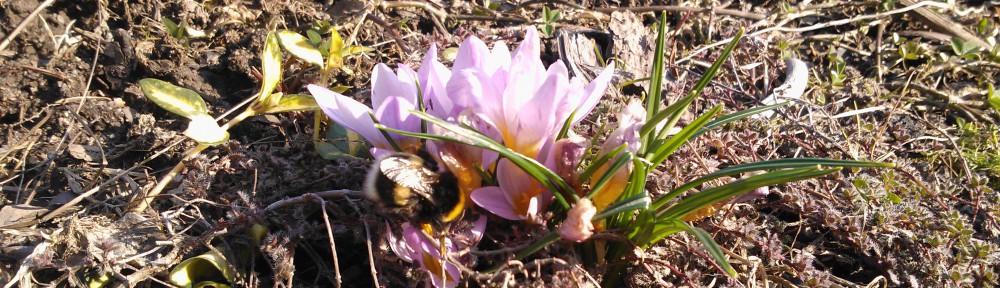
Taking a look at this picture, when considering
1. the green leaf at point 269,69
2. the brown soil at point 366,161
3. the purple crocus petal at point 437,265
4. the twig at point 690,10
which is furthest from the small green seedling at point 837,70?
the green leaf at point 269,69

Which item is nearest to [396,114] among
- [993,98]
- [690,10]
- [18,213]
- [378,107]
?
[378,107]

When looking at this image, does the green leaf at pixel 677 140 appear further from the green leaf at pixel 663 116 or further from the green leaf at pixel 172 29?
the green leaf at pixel 172 29

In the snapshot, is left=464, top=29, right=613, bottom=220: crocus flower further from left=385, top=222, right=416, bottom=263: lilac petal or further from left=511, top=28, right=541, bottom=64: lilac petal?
left=385, top=222, right=416, bottom=263: lilac petal

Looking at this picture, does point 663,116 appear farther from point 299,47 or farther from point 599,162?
point 299,47

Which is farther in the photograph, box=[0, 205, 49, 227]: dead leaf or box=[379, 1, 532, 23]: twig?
box=[379, 1, 532, 23]: twig

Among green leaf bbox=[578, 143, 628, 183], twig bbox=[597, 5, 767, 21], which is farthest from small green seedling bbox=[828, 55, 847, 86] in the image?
green leaf bbox=[578, 143, 628, 183]

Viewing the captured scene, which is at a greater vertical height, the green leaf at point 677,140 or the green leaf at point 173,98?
the green leaf at point 677,140
